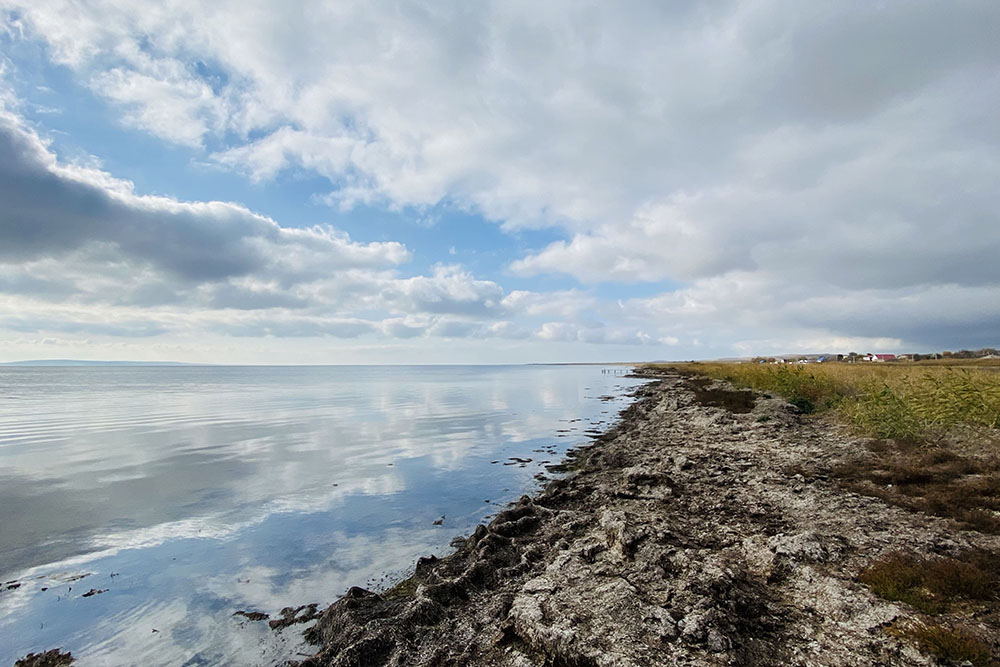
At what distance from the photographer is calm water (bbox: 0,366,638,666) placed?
30.8 feet

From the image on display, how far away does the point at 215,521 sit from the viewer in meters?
15.6

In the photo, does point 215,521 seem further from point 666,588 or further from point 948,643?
point 948,643

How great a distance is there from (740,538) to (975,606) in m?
3.77

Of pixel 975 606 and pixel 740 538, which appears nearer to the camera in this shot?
pixel 975 606

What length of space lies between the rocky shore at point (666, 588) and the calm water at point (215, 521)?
2.30 meters

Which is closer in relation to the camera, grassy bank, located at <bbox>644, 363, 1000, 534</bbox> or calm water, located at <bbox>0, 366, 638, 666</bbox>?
calm water, located at <bbox>0, 366, 638, 666</bbox>

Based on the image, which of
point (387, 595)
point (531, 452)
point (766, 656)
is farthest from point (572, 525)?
point (531, 452)

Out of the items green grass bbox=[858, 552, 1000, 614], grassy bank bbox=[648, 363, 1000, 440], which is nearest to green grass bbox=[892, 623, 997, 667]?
green grass bbox=[858, 552, 1000, 614]

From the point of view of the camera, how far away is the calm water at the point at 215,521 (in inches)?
369

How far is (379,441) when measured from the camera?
30.8 metres

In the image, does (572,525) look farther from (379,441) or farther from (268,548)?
(379,441)

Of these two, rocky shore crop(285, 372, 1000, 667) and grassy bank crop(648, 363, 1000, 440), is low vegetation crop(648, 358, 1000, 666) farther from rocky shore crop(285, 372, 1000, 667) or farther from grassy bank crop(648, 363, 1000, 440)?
rocky shore crop(285, 372, 1000, 667)

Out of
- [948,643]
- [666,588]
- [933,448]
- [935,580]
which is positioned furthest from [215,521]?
[933,448]

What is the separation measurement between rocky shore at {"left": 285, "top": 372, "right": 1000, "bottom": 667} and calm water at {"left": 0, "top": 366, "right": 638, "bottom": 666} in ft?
7.55
